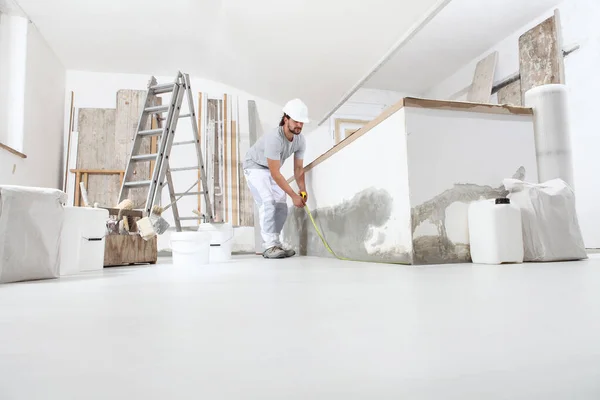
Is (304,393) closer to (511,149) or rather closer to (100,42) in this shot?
(511,149)

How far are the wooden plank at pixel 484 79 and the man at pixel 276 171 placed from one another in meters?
3.38

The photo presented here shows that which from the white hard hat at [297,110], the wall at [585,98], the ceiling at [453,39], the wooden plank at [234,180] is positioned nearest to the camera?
the white hard hat at [297,110]

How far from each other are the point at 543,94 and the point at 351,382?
91.2 inches

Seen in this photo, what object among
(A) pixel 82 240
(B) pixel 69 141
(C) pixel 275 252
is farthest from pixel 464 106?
(B) pixel 69 141

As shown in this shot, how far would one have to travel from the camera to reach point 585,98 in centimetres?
416

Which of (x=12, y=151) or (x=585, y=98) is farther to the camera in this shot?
(x=585, y=98)

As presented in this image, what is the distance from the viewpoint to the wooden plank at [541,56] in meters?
4.46

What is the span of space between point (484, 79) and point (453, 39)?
0.73 meters

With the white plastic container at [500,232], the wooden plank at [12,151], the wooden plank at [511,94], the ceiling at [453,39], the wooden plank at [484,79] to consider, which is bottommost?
the white plastic container at [500,232]

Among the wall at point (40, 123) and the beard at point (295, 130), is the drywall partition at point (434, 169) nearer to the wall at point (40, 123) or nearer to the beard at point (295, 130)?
the beard at point (295, 130)

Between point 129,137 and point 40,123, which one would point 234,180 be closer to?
point 129,137

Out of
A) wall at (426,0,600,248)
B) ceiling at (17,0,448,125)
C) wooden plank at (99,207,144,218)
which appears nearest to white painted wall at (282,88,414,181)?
ceiling at (17,0,448,125)

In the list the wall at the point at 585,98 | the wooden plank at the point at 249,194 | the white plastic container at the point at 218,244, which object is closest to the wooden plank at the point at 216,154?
the wooden plank at the point at 249,194

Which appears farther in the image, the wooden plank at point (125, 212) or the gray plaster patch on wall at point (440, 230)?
the wooden plank at point (125, 212)
